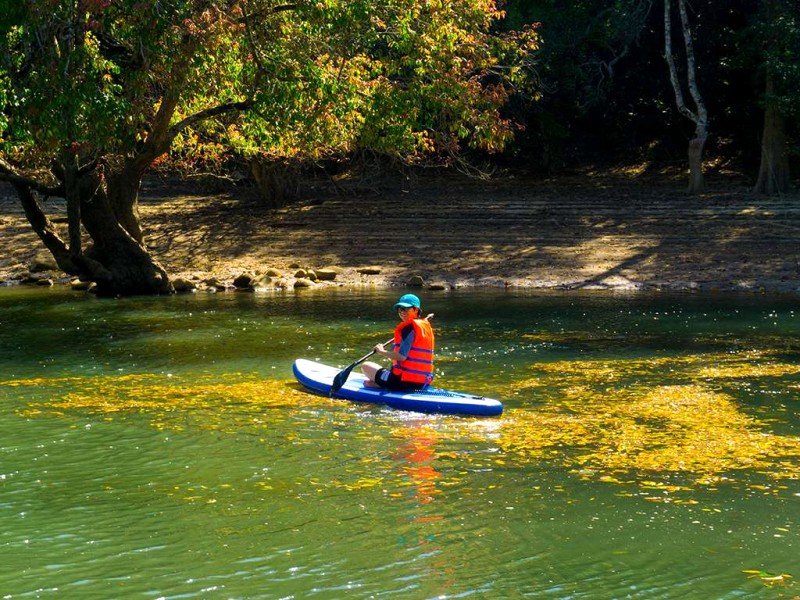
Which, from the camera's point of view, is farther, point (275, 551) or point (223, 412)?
point (223, 412)

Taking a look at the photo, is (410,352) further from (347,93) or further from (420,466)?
(347,93)

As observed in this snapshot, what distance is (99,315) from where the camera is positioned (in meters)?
20.2

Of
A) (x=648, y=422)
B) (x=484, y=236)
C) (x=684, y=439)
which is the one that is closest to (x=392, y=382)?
(x=648, y=422)

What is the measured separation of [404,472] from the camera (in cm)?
973

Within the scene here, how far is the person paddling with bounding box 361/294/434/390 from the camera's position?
12.4 meters

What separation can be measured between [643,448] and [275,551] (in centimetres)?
409

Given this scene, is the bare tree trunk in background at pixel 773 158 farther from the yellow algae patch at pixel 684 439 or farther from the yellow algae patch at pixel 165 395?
the yellow algae patch at pixel 165 395

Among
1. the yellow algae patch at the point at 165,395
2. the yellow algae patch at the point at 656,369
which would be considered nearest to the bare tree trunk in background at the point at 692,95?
the yellow algae patch at the point at 656,369

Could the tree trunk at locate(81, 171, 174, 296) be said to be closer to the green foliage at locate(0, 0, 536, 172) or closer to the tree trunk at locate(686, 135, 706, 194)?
the green foliage at locate(0, 0, 536, 172)

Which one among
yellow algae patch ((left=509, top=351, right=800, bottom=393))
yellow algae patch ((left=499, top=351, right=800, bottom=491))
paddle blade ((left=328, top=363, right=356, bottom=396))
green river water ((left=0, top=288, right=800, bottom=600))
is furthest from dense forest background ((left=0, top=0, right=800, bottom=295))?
yellow algae patch ((left=499, top=351, right=800, bottom=491))

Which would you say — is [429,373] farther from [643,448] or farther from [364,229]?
[364,229]

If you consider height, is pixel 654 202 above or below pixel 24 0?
below

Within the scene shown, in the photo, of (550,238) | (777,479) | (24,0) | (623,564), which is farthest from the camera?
(550,238)

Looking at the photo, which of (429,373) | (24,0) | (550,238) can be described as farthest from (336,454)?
(550,238)
